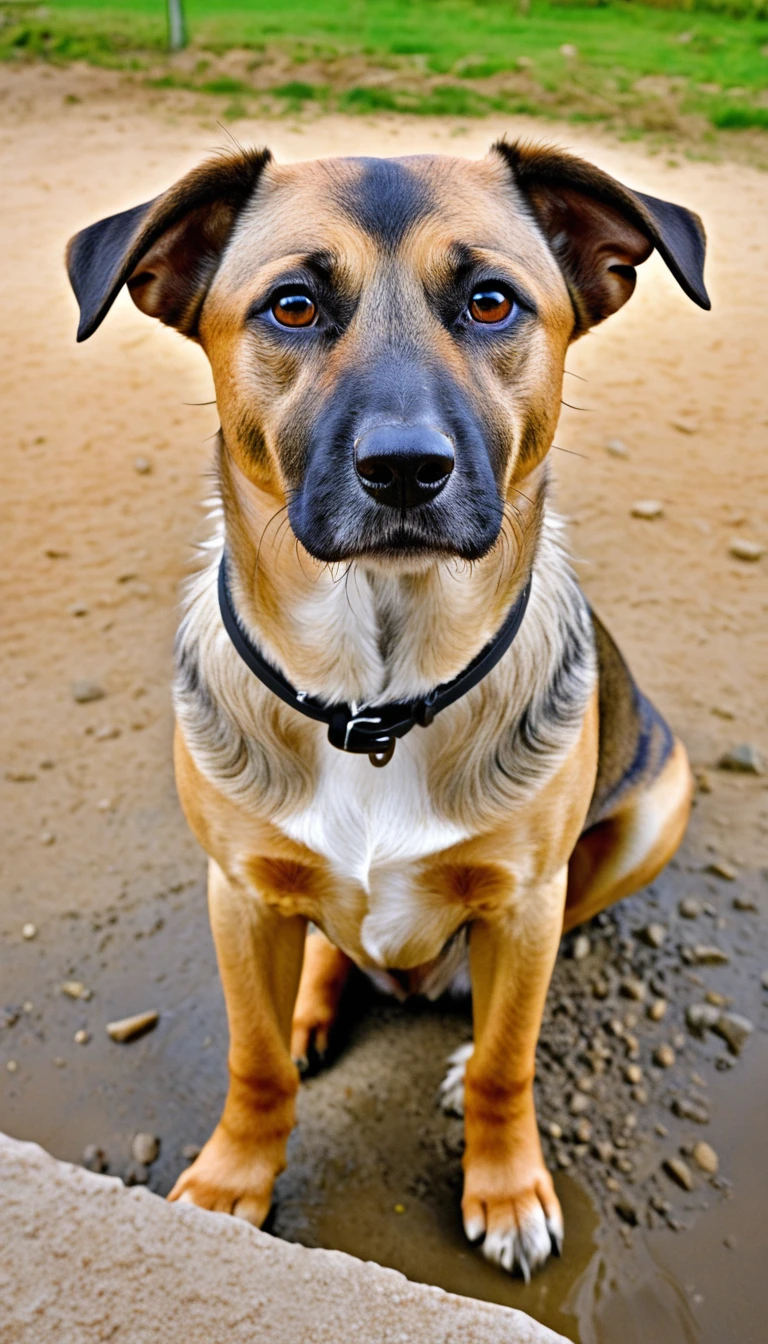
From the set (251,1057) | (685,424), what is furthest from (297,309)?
(685,424)

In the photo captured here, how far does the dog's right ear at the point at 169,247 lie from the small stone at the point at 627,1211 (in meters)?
2.23

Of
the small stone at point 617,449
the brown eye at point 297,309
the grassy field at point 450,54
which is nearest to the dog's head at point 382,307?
the brown eye at point 297,309

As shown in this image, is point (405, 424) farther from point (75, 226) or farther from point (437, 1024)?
point (75, 226)

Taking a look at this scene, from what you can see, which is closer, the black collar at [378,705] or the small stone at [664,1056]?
the black collar at [378,705]

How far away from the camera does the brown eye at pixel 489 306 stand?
1.96 meters

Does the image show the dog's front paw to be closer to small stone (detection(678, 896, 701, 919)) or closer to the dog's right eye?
small stone (detection(678, 896, 701, 919))

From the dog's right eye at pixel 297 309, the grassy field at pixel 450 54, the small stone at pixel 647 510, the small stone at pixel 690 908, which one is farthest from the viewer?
the grassy field at pixel 450 54

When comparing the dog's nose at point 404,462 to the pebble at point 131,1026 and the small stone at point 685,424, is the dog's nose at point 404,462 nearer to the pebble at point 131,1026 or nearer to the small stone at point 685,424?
the pebble at point 131,1026

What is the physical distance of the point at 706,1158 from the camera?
2668 millimetres

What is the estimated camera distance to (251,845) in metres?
2.24

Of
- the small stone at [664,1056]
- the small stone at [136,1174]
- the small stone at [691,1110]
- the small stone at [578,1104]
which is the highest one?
the small stone at [664,1056]

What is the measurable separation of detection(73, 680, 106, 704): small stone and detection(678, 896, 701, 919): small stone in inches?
86.2

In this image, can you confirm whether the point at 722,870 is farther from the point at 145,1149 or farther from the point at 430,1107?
the point at 145,1149

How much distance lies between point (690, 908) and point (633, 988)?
0.37 meters
